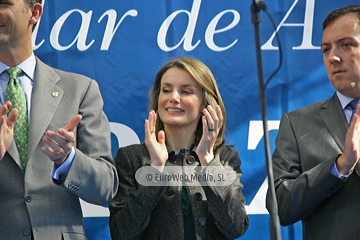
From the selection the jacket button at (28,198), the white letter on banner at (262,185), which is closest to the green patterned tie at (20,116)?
the jacket button at (28,198)

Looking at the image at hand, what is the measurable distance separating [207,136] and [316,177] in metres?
0.53

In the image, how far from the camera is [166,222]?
2.57 m

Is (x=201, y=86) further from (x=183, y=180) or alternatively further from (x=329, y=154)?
(x=329, y=154)

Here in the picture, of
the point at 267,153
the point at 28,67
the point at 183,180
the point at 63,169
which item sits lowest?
the point at 183,180

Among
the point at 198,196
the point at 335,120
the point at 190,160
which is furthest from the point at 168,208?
the point at 335,120

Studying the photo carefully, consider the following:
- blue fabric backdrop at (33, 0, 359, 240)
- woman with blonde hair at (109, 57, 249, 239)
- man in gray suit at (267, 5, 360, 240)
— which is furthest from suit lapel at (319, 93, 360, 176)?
blue fabric backdrop at (33, 0, 359, 240)

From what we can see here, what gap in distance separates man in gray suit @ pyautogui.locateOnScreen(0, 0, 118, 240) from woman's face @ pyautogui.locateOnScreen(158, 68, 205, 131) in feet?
1.22

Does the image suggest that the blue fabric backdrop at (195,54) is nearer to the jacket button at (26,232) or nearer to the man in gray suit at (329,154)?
the man in gray suit at (329,154)

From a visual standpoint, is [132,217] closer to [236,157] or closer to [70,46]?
[236,157]

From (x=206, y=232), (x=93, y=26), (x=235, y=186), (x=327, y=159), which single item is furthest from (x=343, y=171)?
(x=93, y=26)

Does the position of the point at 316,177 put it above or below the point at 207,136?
below

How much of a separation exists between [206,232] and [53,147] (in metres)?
0.86

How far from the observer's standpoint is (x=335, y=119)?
2664 mm

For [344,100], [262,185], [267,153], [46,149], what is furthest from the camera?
[262,185]
